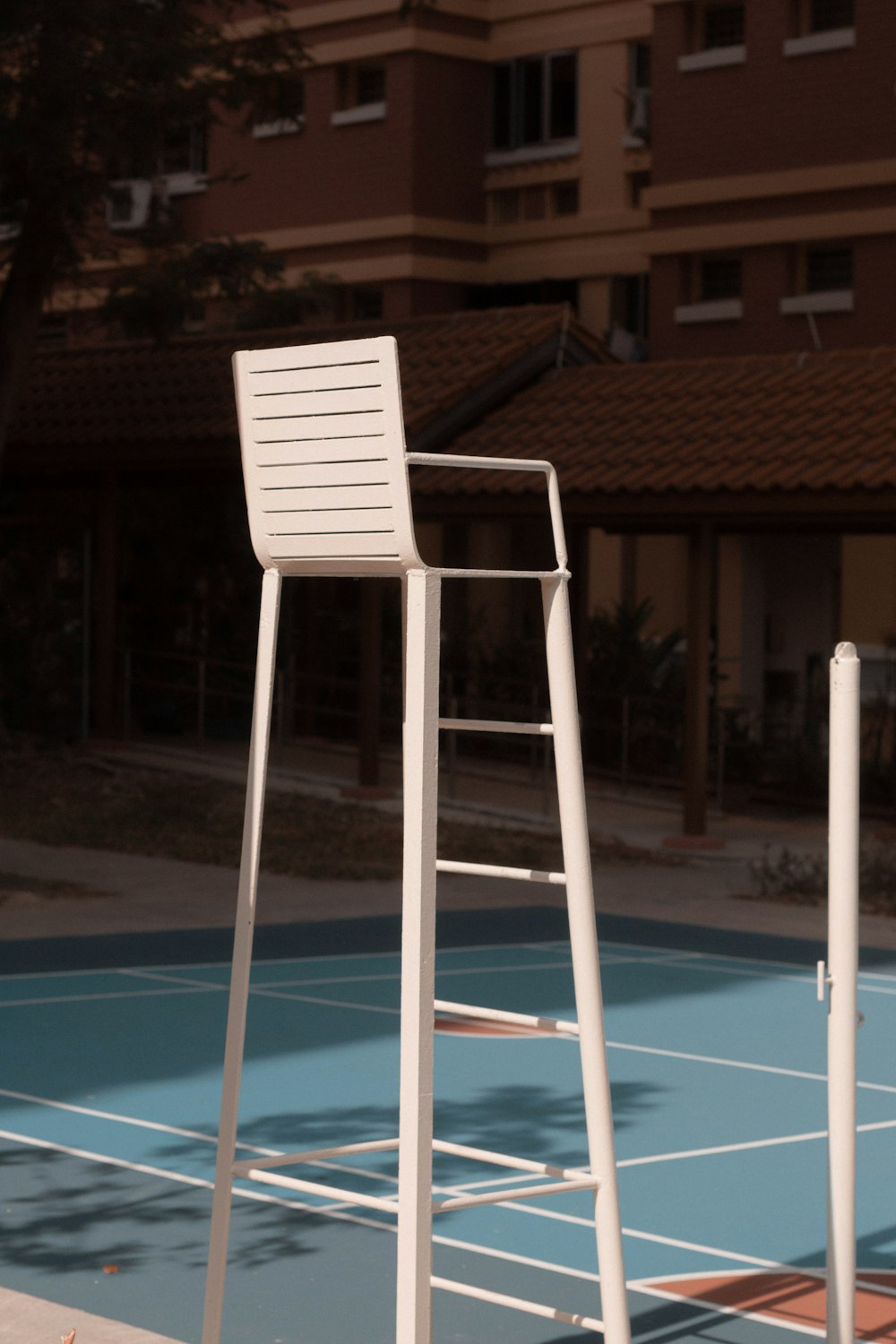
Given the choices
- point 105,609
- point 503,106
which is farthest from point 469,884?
point 503,106

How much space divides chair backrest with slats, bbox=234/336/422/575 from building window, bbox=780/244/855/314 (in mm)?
24960

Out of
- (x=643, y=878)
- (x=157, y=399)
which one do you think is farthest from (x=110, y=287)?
(x=643, y=878)

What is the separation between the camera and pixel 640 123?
1268 inches

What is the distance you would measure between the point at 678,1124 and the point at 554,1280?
8.58ft

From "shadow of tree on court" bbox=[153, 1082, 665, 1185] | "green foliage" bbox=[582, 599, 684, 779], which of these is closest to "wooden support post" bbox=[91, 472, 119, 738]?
"green foliage" bbox=[582, 599, 684, 779]

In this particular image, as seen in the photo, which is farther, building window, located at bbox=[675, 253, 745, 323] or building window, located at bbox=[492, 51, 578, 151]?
building window, located at bbox=[492, 51, 578, 151]

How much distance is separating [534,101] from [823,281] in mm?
6876

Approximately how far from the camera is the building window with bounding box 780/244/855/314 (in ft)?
95.5

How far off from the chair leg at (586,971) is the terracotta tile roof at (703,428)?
42.5 feet

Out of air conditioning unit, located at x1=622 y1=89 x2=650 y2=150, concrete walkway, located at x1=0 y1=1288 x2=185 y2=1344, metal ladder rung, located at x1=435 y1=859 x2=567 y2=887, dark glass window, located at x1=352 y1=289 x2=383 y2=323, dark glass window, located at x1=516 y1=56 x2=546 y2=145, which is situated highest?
dark glass window, located at x1=516 y1=56 x2=546 y2=145

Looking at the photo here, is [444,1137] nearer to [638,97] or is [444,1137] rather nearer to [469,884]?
[469,884]

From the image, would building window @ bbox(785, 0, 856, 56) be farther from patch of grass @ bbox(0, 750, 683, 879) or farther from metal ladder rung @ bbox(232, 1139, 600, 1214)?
metal ladder rung @ bbox(232, 1139, 600, 1214)

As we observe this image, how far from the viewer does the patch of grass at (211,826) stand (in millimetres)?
18219

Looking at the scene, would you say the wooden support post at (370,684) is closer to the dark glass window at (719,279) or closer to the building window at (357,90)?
the dark glass window at (719,279)
